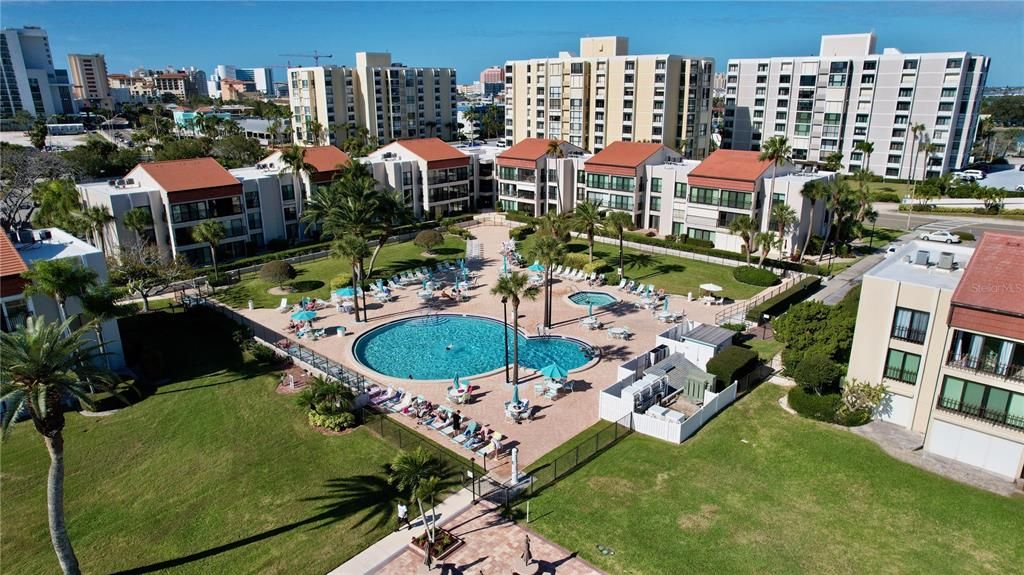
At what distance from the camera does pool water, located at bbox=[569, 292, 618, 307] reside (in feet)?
152

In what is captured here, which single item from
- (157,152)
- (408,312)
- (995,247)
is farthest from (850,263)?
(157,152)

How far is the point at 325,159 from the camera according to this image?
6525 cm

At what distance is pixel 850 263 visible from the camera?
2111 inches

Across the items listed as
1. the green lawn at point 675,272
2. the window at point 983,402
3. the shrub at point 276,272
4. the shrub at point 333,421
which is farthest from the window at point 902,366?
the shrub at point 276,272

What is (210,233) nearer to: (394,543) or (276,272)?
(276,272)

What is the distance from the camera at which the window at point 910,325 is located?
26906mm

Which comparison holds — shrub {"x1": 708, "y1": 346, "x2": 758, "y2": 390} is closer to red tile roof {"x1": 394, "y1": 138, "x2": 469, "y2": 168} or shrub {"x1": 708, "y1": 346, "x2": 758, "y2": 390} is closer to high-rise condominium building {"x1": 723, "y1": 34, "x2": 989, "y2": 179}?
red tile roof {"x1": 394, "y1": 138, "x2": 469, "y2": 168}

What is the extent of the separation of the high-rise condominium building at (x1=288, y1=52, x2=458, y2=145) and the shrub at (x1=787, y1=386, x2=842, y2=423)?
361 ft

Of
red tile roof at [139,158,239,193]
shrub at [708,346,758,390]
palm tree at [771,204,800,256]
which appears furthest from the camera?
red tile roof at [139,158,239,193]

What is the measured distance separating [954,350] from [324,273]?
45.0m

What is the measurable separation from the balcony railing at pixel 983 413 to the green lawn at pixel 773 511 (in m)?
2.93

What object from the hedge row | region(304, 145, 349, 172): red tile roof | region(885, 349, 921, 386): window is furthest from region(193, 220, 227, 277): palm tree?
region(885, 349, 921, 386): window

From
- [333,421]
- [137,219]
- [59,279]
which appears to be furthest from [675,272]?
[137,219]

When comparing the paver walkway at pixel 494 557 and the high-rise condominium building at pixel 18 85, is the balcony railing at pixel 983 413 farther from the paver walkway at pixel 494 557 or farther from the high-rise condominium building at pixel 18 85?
the high-rise condominium building at pixel 18 85
